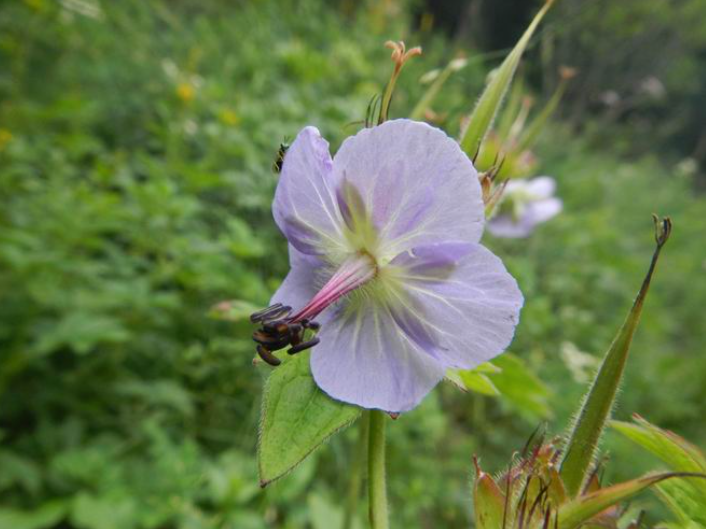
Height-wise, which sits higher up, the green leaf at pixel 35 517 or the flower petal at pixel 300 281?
the flower petal at pixel 300 281

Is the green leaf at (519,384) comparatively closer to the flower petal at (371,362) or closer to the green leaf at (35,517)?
the flower petal at (371,362)

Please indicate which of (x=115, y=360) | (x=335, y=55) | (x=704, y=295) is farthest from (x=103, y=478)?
(x=704, y=295)

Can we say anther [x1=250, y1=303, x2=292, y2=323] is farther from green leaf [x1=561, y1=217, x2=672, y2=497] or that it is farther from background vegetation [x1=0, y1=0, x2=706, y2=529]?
green leaf [x1=561, y1=217, x2=672, y2=497]

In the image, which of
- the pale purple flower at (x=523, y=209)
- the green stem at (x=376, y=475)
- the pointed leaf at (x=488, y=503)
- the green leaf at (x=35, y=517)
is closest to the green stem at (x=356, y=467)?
the green stem at (x=376, y=475)

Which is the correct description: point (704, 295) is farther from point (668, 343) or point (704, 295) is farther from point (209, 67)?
point (209, 67)

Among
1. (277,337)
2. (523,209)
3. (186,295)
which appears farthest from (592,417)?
(186,295)

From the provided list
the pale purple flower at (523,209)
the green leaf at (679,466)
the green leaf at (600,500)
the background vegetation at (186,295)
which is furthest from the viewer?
the pale purple flower at (523,209)

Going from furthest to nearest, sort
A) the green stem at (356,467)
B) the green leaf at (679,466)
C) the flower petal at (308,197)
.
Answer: the green stem at (356,467) → the flower petal at (308,197) → the green leaf at (679,466)

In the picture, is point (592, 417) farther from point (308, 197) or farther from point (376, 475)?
point (308, 197)
